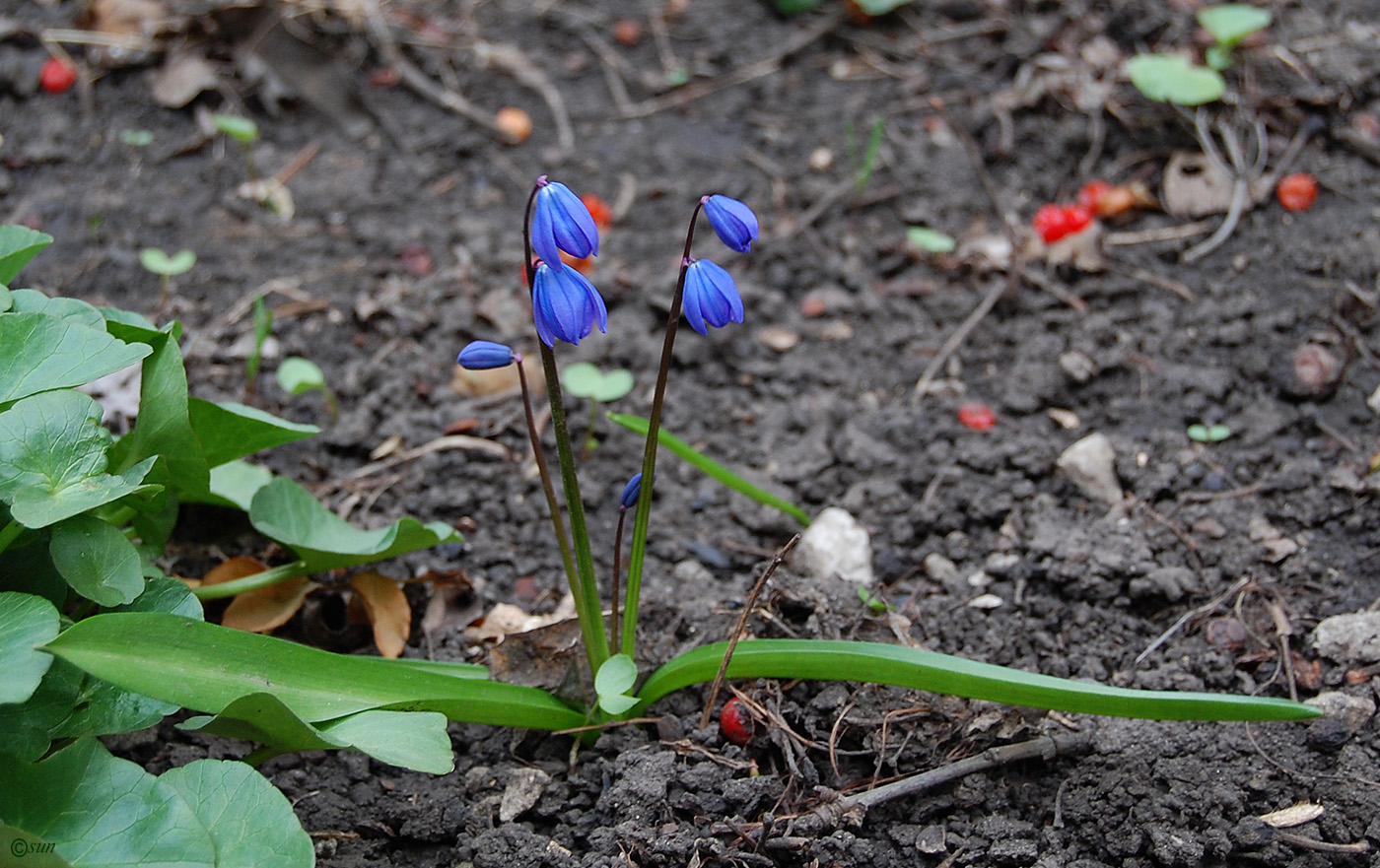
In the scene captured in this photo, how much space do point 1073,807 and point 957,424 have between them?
111cm

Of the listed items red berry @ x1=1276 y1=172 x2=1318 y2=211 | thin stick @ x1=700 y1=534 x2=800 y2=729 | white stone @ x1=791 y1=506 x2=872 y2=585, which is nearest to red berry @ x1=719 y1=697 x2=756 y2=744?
thin stick @ x1=700 y1=534 x2=800 y2=729

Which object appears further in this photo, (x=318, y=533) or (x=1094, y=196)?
(x=1094, y=196)

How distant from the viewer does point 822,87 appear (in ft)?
12.0

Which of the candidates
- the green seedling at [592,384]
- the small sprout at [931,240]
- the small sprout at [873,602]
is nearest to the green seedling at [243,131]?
the green seedling at [592,384]

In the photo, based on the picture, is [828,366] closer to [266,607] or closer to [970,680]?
[970,680]

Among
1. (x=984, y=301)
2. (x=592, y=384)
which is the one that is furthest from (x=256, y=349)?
(x=984, y=301)

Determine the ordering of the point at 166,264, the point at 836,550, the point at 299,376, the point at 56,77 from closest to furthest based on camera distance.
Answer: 1. the point at 836,550
2. the point at 299,376
3. the point at 166,264
4. the point at 56,77

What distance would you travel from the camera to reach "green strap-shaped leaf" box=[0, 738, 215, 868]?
51.6 inches

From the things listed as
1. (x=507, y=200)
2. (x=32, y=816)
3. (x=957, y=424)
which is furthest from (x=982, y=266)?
(x=32, y=816)

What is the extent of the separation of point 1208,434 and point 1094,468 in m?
0.32

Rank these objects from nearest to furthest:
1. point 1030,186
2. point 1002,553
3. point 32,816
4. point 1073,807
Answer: point 32,816
point 1073,807
point 1002,553
point 1030,186

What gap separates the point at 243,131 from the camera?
119 inches

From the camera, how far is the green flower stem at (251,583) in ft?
6.31

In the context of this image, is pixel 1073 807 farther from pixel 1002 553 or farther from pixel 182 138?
pixel 182 138
